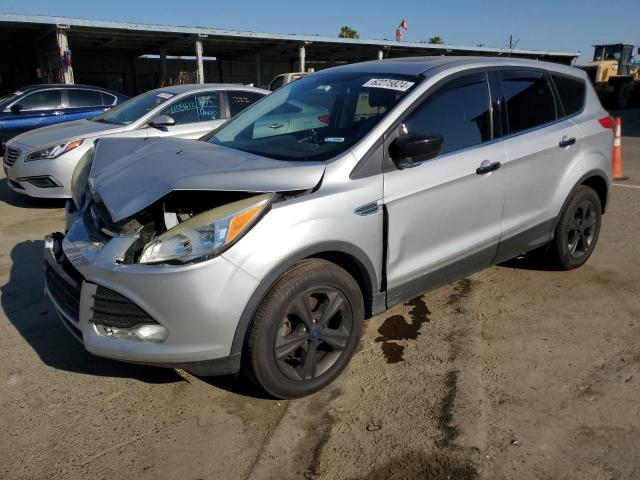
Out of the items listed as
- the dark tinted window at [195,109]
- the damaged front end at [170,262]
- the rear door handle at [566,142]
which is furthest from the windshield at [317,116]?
the dark tinted window at [195,109]

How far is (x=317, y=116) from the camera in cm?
353

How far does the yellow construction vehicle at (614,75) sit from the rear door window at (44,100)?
19.8m

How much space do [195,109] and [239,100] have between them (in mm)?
679

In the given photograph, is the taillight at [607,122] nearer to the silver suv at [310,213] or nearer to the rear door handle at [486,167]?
the silver suv at [310,213]

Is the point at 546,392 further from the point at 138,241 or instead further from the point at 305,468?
the point at 138,241

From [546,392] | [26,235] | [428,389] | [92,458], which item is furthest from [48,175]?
[546,392]

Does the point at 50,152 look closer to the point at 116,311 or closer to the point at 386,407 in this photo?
the point at 116,311

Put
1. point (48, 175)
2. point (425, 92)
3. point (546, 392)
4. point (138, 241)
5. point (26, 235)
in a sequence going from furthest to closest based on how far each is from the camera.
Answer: point (48, 175) → point (26, 235) → point (425, 92) → point (546, 392) → point (138, 241)

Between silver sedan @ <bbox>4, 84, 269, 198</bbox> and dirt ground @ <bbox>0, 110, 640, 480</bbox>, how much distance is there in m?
3.16

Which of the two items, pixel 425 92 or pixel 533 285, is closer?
pixel 425 92

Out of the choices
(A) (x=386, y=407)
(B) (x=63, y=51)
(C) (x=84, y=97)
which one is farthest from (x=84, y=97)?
(B) (x=63, y=51)

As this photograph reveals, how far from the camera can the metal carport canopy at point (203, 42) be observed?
20234mm

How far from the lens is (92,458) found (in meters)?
2.43

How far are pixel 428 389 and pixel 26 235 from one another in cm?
483
